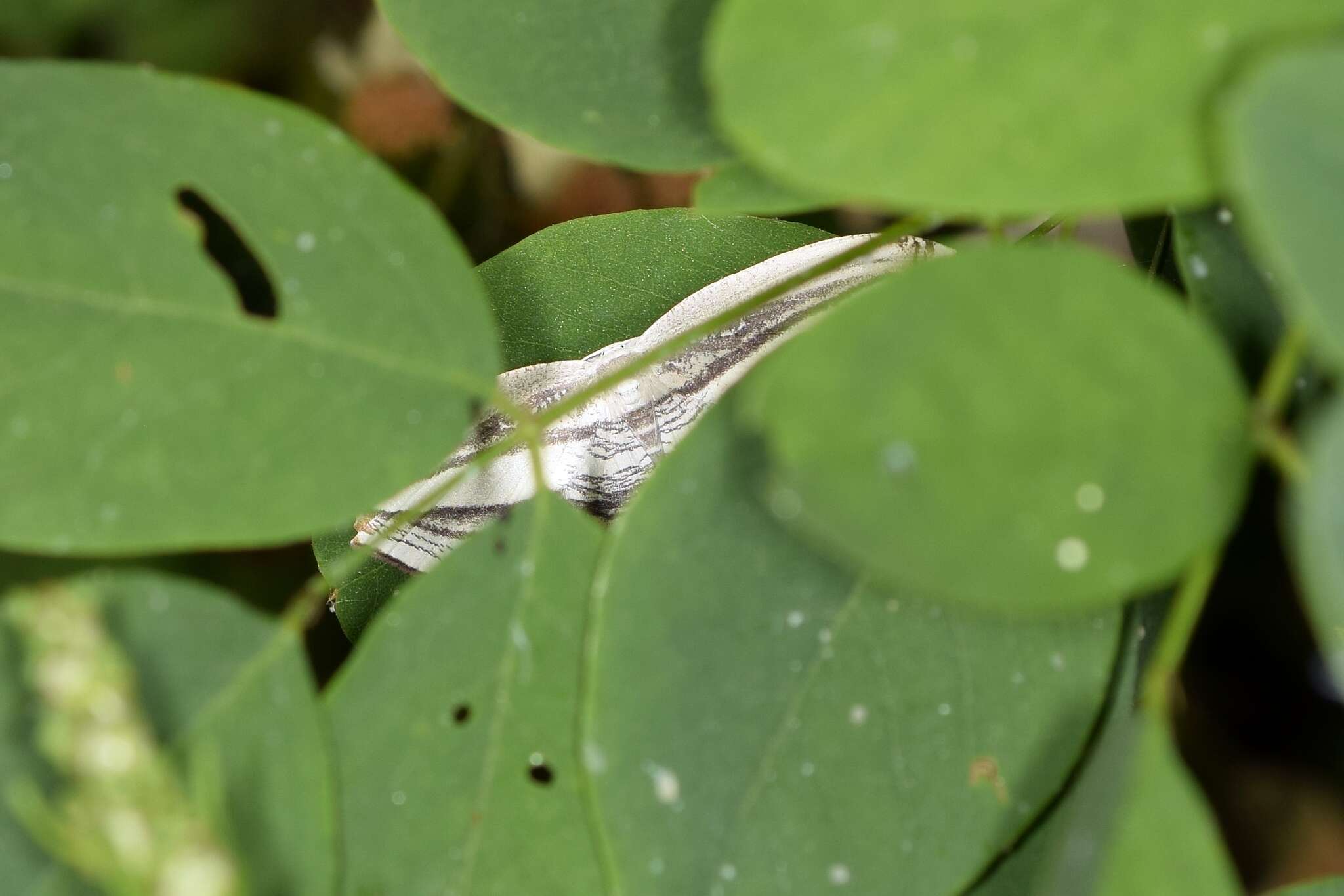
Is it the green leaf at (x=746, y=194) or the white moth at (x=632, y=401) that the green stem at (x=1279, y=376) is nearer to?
the green leaf at (x=746, y=194)

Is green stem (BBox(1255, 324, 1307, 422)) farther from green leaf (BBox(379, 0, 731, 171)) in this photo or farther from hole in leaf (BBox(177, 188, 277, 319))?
hole in leaf (BBox(177, 188, 277, 319))

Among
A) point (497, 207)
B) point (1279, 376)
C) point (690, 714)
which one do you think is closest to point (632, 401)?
point (690, 714)

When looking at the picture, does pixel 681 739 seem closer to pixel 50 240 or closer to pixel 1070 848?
pixel 1070 848

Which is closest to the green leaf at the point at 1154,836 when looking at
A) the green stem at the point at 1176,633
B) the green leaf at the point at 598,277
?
the green stem at the point at 1176,633

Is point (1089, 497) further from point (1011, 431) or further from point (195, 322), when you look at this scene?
point (195, 322)

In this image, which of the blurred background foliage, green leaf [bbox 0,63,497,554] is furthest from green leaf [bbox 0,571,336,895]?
the blurred background foliage

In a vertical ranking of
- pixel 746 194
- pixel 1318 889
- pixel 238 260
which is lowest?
pixel 238 260
